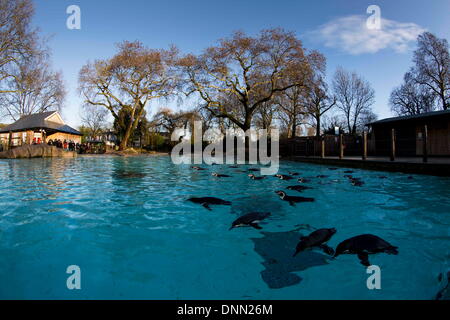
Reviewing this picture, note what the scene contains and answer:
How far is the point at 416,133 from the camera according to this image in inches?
715

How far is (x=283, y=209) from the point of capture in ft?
17.9

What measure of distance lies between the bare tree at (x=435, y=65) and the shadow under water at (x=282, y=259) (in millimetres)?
35369

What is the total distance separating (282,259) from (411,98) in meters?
43.9

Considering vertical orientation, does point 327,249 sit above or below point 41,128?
below

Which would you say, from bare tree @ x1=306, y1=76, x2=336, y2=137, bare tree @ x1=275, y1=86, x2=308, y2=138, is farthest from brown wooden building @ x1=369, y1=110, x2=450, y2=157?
bare tree @ x1=275, y1=86, x2=308, y2=138

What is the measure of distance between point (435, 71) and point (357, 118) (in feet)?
51.1

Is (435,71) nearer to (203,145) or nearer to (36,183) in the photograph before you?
(203,145)

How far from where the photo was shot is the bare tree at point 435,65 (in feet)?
93.2

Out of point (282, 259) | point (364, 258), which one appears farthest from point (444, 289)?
point (282, 259)

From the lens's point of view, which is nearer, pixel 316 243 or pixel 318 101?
pixel 316 243

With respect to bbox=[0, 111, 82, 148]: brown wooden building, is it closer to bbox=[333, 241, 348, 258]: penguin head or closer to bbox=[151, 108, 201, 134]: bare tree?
bbox=[151, 108, 201, 134]: bare tree

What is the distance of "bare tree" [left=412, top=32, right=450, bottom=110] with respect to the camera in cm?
2841

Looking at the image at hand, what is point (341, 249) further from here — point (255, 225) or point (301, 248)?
point (255, 225)

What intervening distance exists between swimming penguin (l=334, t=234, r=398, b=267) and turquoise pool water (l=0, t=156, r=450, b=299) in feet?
0.27
